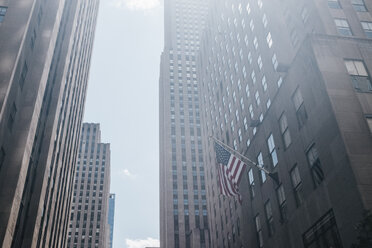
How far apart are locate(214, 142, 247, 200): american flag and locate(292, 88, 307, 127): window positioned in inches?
220

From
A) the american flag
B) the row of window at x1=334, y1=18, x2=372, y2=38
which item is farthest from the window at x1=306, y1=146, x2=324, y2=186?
the row of window at x1=334, y1=18, x2=372, y2=38

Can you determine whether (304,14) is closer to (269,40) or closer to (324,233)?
(269,40)

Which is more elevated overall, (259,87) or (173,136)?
(173,136)

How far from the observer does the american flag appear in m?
29.3

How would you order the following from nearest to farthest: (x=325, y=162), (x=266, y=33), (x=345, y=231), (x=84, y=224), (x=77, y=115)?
(x=345, y=231)
(x=325, y=162)
(x=266, y=33)
(x=77, y=115)
(x=84, y=224)

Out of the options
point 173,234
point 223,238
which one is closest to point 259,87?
point 223,238

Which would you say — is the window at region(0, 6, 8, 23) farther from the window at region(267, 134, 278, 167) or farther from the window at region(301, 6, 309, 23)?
the window at region(301, 6, 309, 23)

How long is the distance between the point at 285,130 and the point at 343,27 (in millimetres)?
9973

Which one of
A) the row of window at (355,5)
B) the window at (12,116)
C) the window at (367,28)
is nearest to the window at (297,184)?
the window at (367,28)

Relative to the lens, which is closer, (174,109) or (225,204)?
(225,204)

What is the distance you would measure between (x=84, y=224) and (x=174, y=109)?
161 ft

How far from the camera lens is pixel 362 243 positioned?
16.4 m

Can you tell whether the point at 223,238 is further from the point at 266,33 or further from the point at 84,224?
the point at 84,224

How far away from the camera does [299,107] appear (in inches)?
1218
